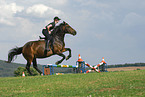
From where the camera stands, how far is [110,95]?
746 cm

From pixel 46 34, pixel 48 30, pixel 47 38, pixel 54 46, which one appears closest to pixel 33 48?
pixel 47 38

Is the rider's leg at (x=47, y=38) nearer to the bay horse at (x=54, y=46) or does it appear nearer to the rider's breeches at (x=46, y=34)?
the rider's breeches at (x=46, y=34)

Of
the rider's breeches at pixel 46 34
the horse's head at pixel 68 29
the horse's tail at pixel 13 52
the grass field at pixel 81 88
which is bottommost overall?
the grass field at pixel 81 88

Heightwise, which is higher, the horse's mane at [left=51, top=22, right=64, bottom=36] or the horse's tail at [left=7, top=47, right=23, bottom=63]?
the horse's mane at [left=51, top=22, right=64, bottom=36]

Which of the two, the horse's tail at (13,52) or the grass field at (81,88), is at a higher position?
the horse's tail at (13,52)

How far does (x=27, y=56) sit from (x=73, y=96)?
989 cm

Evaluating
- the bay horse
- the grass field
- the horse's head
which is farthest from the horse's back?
the grass field

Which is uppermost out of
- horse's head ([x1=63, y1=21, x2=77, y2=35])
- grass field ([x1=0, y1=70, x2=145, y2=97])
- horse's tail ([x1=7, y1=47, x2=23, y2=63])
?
horse's head ([x1=63, y1=21, x2=77, y2=35])

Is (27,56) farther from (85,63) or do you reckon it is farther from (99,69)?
(99,69)

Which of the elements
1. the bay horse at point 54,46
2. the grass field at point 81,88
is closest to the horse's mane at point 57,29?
the bay horse at point 54,46

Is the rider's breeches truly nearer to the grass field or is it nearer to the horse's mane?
the horse's mane

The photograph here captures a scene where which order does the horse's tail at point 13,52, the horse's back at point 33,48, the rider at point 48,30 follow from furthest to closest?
the horse's tail at point 13,52, the horse's back at point 33,48, the rider at point 48,30

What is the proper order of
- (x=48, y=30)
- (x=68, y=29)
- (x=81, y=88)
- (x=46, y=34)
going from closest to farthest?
(x=81, y=88) → (x=48, y=30) → (x=46, y=34) → (x=68, y=29)

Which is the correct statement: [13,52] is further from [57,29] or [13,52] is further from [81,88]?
[81,88]
